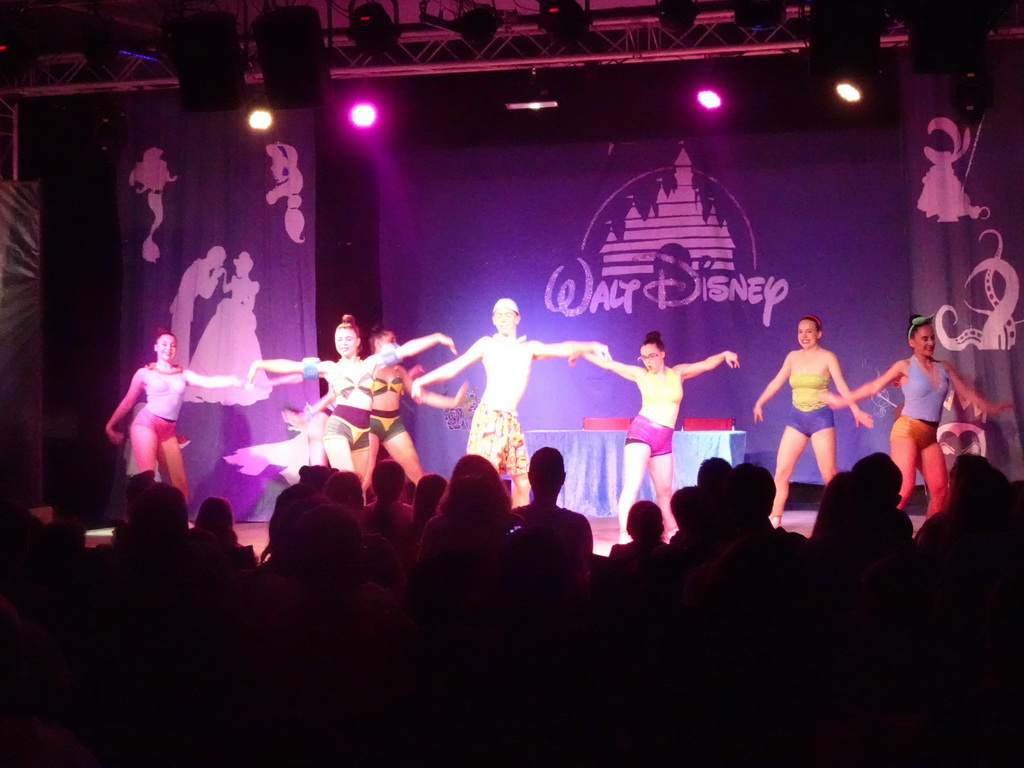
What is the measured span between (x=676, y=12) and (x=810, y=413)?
10.6 feet

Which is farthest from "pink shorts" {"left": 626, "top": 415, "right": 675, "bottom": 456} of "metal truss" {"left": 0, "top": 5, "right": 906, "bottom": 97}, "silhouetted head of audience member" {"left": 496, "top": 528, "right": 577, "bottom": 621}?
"silhouetted head of audience member" {"left": 496, "top": 528, "right": 577, "bottom": 621}

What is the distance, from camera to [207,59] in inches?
318

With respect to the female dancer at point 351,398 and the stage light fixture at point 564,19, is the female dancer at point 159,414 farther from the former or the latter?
the stage light fixture at point 564,19

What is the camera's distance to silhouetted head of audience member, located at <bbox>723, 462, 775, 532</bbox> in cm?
350

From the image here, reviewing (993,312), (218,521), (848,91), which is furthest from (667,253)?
(218,521)

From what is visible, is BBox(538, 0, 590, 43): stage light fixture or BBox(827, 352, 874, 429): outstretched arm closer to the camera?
BBox(538, 0, 590, 43): stage light fixture

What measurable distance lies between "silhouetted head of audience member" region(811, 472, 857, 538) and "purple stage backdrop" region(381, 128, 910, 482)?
20.1 ft

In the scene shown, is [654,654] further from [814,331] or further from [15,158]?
[15,158]

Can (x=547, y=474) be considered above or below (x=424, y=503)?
above

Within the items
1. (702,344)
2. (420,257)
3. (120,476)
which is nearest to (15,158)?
(120,476)

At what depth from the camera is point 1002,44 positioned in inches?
338

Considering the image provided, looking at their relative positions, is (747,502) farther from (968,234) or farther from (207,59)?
(968,234)

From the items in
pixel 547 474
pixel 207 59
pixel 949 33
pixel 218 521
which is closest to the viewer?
pixel 218 521

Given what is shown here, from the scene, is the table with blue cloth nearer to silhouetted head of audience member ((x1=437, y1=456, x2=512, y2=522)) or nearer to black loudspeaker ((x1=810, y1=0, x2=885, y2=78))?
black loudspeaker ((x1=810, y1=0, x2=885, y2=78))
